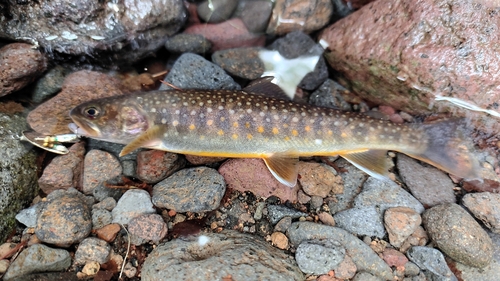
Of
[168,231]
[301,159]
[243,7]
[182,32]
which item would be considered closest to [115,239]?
[168,231]

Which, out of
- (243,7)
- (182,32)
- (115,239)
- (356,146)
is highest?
(243,7)

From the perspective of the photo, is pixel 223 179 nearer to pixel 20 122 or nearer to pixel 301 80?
pixel 301 80

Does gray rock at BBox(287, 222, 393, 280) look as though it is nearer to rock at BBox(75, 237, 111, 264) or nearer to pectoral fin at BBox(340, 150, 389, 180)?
pectoral fin at BBox(340, 150, 389, 180)

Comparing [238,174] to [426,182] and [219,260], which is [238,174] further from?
[426,182]

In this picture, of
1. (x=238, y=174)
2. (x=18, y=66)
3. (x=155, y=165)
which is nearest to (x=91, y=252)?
(x=155, y=165)

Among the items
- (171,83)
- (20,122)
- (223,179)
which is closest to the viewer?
(223,179)

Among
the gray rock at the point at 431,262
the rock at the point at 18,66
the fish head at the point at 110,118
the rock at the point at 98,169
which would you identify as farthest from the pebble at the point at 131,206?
the gray rock at the point at 431,262

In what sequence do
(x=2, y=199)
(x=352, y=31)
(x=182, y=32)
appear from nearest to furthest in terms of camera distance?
(x=2, y=199) → (x=352, y=31) → (x=182, y=32)
